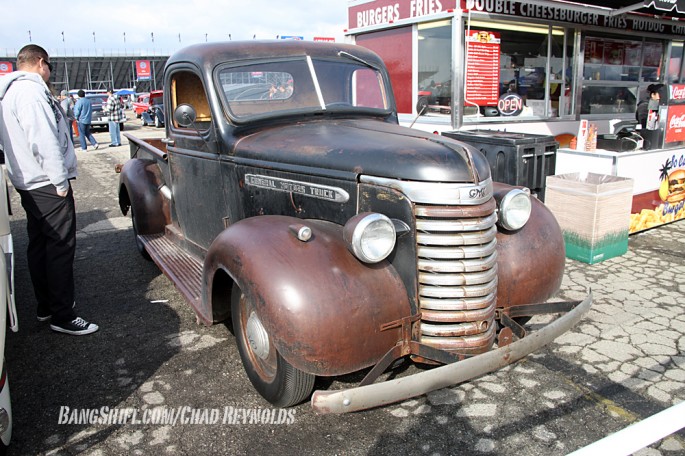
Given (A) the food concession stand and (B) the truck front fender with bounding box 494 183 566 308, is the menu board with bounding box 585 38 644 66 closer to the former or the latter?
(A) the food concession stand

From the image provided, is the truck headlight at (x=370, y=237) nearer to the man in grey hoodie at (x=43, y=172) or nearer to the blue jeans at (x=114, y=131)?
the man in grey hoodie at (x=43, y=172)

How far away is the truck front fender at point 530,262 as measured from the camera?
2797mm

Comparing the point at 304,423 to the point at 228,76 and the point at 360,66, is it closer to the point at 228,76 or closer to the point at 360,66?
the point at 228,76

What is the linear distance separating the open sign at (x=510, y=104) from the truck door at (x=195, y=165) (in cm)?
428

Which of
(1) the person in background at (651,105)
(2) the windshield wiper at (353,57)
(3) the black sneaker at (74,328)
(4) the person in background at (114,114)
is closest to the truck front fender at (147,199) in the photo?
(3) the black sneaker at (74,328)

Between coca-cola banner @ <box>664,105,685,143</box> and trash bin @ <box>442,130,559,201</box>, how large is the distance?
1.48 meters

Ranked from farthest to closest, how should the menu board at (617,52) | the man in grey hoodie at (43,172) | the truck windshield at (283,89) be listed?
the menu board at (617,52), the truck windshield at (283,89), the man in grey hoodie at (43,172)

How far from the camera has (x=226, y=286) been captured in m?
2.96

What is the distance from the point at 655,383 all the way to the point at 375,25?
5.86m

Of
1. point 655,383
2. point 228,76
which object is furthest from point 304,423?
point 228,76

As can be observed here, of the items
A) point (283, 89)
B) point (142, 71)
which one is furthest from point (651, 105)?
point (142, 71)

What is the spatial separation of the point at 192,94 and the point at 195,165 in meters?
0.55

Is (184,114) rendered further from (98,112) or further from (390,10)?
(98,112)

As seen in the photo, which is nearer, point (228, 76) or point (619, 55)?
point (228, 76)
